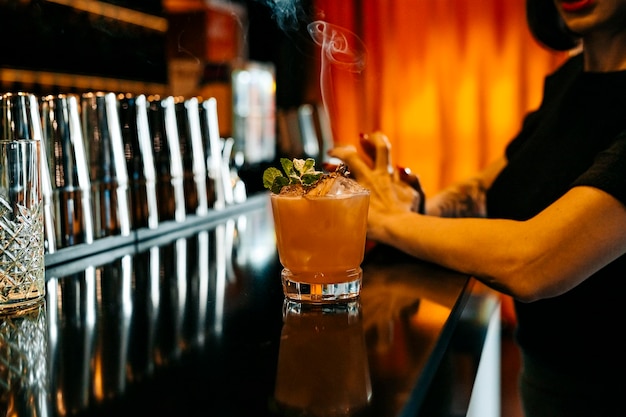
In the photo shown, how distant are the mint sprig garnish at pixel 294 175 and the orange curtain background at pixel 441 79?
3998 mm

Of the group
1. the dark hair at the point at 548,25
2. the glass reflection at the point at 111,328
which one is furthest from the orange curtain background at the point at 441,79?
the glass reflection at the point at 111,328

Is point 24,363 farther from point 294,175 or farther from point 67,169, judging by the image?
point 67,169

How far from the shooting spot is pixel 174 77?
4.94 m

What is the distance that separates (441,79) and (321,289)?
170 inches

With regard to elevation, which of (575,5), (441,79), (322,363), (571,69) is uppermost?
(441,79)

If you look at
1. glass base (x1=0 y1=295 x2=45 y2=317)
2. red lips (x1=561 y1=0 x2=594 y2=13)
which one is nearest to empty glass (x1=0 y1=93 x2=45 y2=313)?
glass base (x1=0 y1=295 x2=45 y2=317)

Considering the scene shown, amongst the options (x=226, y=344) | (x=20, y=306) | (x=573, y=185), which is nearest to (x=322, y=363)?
(x=226, y=344)

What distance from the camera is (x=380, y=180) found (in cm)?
138

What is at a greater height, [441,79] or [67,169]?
[441,79]

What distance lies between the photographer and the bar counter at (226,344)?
0.56 meters

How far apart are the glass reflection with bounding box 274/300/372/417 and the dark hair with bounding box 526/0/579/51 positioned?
49.5 inches

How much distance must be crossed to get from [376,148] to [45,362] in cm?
91

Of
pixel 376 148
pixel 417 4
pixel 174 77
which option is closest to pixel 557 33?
pixel 376 148

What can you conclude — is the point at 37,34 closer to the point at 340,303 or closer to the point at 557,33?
the point at 557,33
